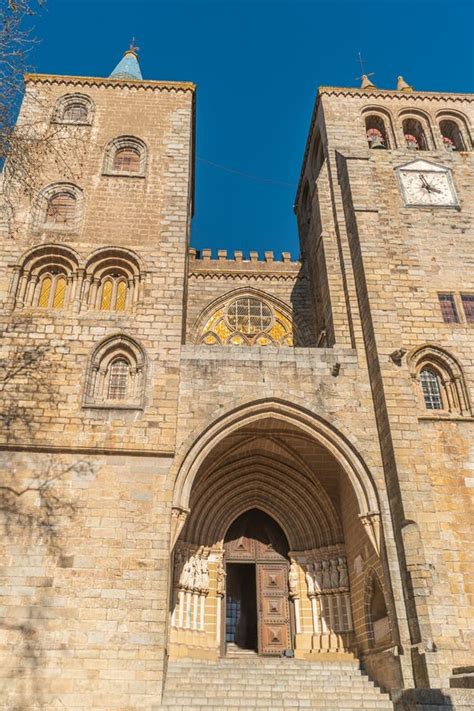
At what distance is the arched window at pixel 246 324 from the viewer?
54.0 ft

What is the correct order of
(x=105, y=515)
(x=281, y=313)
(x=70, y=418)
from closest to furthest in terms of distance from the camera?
(x=105, y=515), (x=70, y=418), (x=281, y=313)

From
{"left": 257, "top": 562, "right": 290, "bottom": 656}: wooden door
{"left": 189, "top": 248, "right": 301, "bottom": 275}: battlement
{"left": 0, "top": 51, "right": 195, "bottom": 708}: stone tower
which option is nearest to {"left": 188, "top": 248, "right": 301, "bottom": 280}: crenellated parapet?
{"left": 189, "top": 248, "right": 301, "bottom": 275}: battlement

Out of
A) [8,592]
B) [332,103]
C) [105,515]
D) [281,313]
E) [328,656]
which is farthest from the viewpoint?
[281,313]

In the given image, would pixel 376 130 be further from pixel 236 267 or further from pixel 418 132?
pixel 236 267

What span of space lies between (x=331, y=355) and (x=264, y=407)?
1.89 metres

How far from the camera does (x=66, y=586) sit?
8773 mm

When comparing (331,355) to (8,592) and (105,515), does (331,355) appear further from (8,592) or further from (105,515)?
(8,592)

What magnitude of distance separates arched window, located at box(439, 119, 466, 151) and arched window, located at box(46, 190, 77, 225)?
1059 cm

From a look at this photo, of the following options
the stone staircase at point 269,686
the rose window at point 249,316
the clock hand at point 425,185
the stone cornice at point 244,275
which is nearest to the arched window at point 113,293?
the rose window at point 249,316

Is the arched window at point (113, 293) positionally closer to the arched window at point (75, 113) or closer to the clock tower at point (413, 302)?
the clock tower at point (413, 302)

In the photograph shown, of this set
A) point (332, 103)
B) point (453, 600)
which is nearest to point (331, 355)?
point (453, 600)

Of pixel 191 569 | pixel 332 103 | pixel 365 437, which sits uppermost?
pixel 332 103

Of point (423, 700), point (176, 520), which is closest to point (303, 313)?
point (176, 520)

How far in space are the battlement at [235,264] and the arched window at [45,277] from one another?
222 inches
